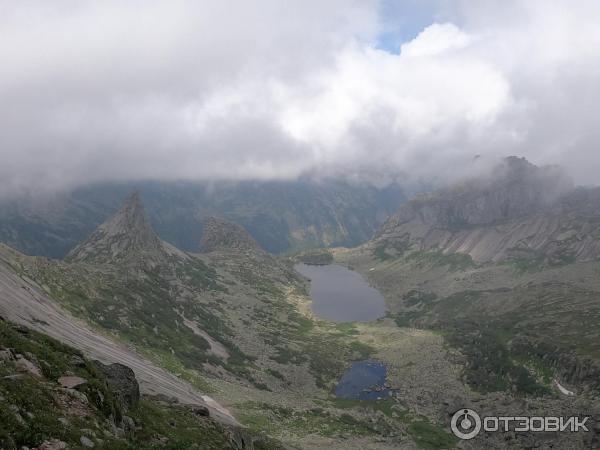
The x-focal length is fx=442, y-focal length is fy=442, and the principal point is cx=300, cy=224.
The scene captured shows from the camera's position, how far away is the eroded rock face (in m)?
39.5

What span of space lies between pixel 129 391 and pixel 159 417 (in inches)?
217

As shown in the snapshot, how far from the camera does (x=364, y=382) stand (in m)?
174

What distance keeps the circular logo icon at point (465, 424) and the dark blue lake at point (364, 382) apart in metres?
30.2

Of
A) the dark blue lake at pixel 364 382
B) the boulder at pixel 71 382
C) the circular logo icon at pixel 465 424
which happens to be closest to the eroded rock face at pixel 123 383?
the boulder at pixel 71 382

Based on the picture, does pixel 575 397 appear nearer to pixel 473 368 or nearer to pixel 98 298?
pixel 473 368

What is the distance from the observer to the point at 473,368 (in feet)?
576

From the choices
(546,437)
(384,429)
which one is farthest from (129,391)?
(546,437)

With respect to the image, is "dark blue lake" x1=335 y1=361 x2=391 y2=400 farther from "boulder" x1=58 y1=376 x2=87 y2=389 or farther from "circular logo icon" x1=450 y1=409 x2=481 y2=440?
"boulder" x1=58 y1=376 x2=87 y2=389

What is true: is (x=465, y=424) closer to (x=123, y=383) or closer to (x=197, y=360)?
(x=197, y=360)

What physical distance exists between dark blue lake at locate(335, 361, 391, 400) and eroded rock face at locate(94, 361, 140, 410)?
127724 millimetres

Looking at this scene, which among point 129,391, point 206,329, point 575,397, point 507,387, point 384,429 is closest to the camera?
point 129,391

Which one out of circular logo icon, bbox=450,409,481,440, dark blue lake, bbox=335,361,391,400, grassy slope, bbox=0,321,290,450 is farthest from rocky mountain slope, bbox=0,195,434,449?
grassy slope, bbox=0,321,290,450

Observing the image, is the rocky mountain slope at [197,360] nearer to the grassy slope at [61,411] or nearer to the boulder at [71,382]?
the grassy slope at [61,411]

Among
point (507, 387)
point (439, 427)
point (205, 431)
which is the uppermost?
point (507, 387)
